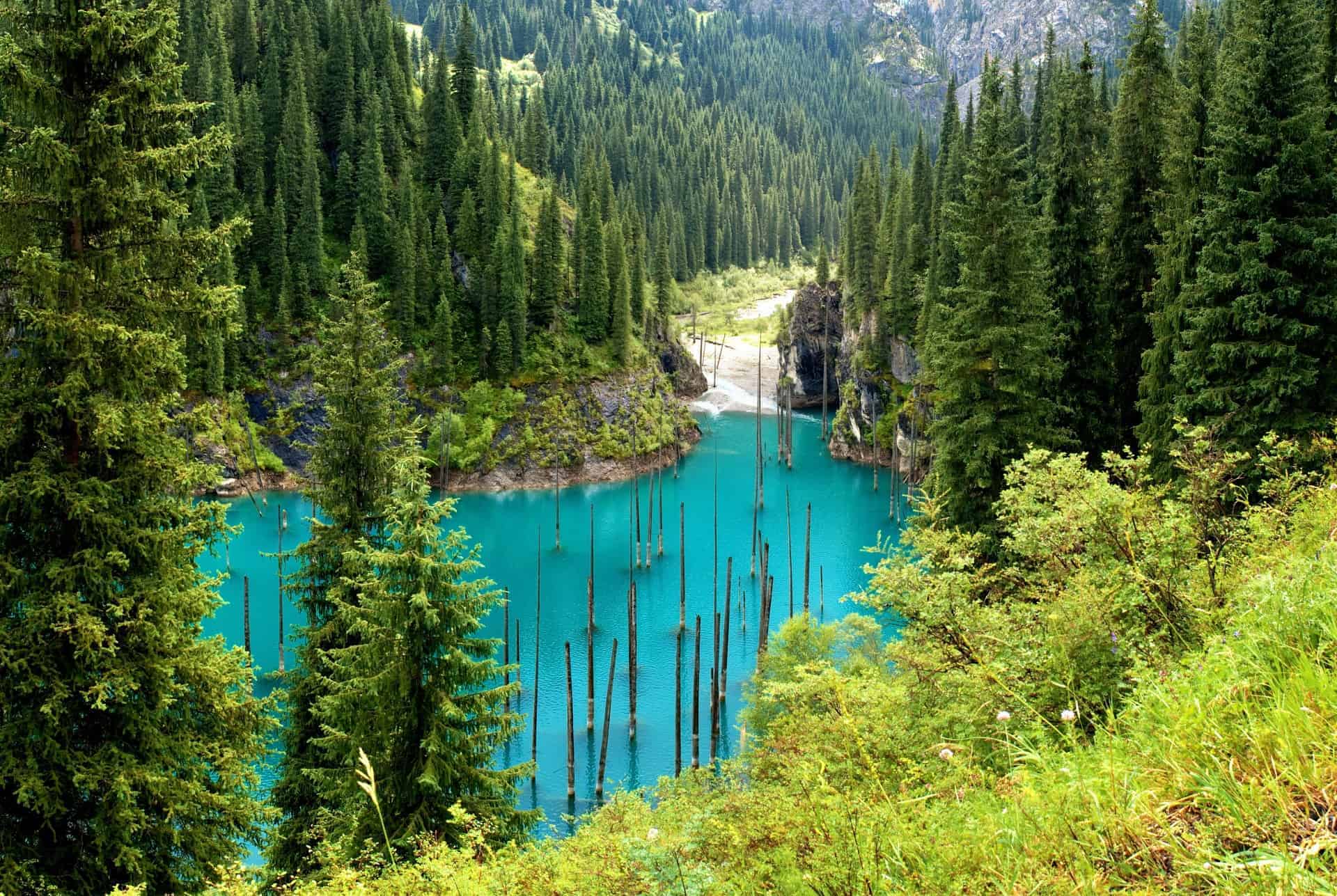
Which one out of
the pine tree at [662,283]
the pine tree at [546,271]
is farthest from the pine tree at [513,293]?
the pine tree at [662,283]

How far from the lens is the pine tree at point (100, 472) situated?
1170 cm

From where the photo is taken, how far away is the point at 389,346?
2262 cm

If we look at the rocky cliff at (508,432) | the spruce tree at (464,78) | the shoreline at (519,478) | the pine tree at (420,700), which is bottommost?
the shoreline at (519,478)

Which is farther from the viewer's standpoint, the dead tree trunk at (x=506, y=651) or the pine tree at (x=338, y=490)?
the pine tree at (x=338, y=490)

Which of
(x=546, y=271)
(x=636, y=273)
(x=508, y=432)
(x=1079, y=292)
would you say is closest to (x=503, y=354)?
(x=508, y=432)

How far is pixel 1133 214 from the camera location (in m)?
34.5

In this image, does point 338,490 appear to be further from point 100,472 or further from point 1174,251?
point 1174,251

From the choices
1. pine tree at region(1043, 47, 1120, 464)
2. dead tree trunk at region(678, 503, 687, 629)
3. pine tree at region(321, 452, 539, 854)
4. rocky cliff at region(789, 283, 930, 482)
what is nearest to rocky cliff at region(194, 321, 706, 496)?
rocky cliff at region(789, 283, 930, 482)

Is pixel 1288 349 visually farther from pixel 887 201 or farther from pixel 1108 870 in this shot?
pixel 887 201

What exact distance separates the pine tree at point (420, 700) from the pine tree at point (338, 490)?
11.3 ft

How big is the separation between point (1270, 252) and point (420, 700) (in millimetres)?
23454

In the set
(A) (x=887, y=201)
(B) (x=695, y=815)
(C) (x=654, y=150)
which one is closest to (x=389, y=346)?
(B) (x=695, y=815)

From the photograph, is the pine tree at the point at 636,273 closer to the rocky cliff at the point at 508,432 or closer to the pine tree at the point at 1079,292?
the rocky cliff at the point at 508,432

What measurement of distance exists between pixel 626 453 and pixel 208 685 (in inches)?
2911
